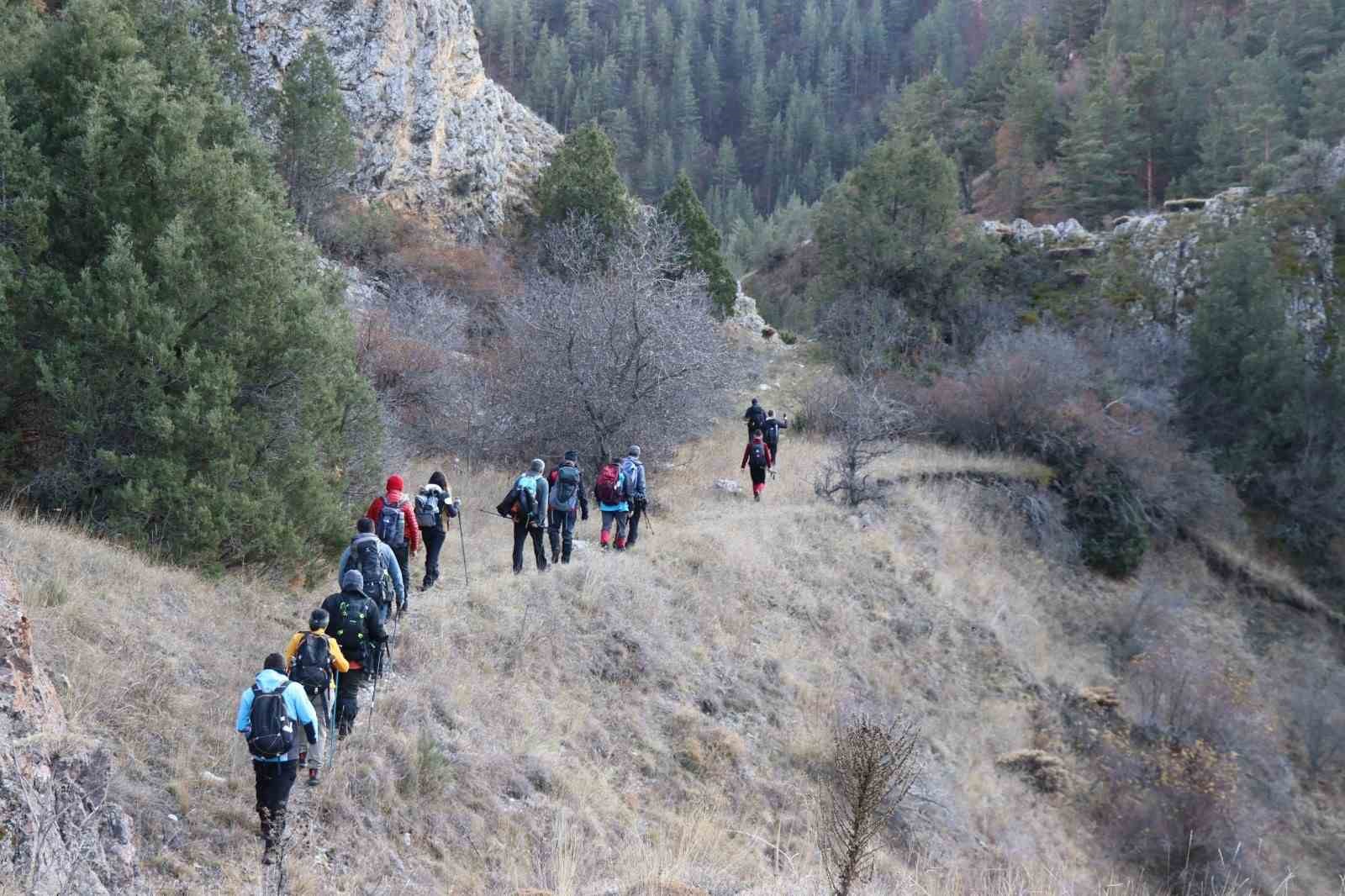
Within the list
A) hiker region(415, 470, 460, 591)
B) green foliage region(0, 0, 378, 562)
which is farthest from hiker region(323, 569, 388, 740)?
hiker region(415, 470, 460, 591)

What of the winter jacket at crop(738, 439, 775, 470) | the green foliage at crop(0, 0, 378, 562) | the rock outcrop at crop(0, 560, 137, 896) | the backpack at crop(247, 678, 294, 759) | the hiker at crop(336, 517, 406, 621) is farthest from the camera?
the winter jacket at crop(738, 439, 775, 470)

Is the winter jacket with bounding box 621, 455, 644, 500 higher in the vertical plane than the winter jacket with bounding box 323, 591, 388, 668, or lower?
higher

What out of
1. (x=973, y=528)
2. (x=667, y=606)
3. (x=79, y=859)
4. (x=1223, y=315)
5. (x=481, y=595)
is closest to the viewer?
(x=79, y=859)

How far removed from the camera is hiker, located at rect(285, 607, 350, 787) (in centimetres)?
670

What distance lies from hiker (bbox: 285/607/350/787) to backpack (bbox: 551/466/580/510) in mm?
5243

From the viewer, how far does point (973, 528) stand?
21.1 meters

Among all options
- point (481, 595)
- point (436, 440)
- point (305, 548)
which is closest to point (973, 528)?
point (436, 440)

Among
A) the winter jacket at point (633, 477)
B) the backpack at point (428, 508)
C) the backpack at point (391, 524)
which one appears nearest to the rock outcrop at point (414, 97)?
the winter jacket at point (633, 477)

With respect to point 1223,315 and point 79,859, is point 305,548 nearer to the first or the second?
point 79,859

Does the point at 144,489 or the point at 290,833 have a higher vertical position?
the point at 144,489

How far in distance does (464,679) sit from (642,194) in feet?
237

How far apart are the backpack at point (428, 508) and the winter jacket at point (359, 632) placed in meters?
3.38

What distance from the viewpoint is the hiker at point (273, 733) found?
599cm

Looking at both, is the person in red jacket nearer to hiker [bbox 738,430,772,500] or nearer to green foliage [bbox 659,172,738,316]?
hiker [bbox 738,430,772,500]
